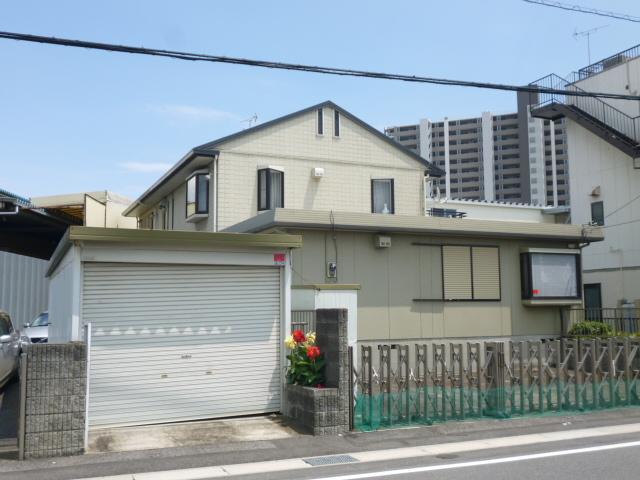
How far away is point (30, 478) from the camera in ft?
23.0

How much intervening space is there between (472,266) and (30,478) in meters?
11.2

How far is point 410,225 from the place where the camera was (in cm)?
1462

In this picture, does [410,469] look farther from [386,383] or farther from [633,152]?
[633,152]

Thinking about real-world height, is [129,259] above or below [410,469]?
above

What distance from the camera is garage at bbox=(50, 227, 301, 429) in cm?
924

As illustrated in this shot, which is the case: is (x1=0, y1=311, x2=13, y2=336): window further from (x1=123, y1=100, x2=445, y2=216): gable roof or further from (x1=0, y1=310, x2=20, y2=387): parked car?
(x1=123, y1=100, x2=445, y2=216): gable roof

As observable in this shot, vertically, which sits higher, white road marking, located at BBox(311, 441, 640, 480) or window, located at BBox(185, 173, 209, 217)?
window, located at BBox(185, 173, 209, 217)

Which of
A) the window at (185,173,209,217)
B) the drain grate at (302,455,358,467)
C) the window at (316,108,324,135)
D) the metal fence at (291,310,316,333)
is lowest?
the drain grate at (302,455,358,467)

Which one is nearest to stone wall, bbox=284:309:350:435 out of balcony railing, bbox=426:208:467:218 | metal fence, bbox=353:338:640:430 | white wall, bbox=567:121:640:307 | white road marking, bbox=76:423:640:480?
metal fence, bbox=353:338:640:430

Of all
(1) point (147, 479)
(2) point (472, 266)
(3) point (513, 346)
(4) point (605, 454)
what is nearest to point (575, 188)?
(2) point (472, 266)

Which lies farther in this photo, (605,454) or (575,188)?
(575,188)

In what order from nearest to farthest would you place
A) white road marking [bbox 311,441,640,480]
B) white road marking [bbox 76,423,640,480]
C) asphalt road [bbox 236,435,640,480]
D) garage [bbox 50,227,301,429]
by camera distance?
asphalt road [bbox 236,435,640,480] < white road marking [bbox 311,441,640,480] < white road marking [bbox 76,423,640,480] < garage [bbox 50,227,301,429]

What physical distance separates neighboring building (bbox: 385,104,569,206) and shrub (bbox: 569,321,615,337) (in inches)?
2919

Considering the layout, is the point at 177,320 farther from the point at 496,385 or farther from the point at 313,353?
the point at 496,385
